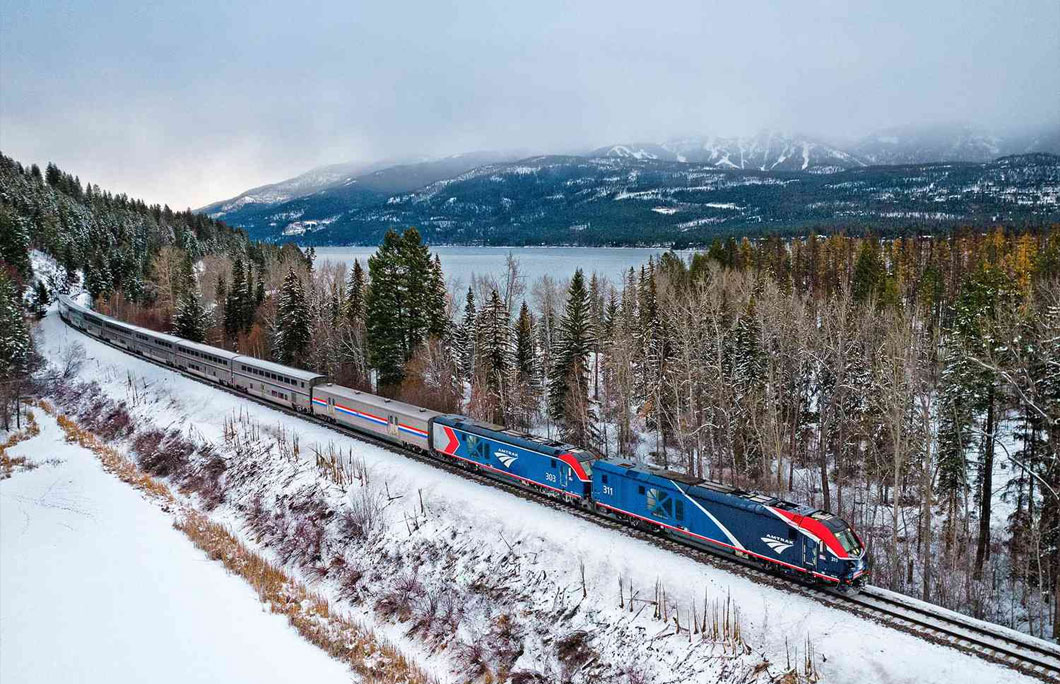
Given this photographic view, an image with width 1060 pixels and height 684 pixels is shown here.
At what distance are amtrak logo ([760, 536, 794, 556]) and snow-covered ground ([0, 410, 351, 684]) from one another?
16926 mm

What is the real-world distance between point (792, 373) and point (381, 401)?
2800 centimetres

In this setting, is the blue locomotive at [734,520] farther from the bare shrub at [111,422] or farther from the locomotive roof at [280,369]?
the bare shrub at [111,422]

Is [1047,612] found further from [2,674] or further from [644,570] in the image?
[2,674]

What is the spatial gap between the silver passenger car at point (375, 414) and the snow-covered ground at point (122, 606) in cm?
1176

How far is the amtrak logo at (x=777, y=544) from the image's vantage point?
2221 cm

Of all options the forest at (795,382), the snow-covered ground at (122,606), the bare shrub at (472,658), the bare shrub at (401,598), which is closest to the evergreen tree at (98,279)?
the forest at (795,382)

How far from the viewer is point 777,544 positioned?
2250cm

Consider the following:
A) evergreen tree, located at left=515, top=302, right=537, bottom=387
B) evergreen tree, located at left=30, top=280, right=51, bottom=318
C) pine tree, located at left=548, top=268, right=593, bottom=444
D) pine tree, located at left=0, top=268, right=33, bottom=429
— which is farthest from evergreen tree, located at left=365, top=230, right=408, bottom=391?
evergreen tree, located at left=30, top=280, right=51, bottom=318

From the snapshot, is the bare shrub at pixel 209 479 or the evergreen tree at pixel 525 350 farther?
the evergreen tree at pixel 525 350

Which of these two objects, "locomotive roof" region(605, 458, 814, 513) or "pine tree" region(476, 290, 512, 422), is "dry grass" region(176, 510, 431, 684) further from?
"pine tree" region(476, 290, 512, 422)

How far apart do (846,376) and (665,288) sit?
78.6ft

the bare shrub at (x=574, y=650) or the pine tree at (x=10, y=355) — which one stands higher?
the pine tree at (x=10, y=355)

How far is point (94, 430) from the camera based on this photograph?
2164 inches

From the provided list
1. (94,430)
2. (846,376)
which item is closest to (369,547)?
(846,376)
